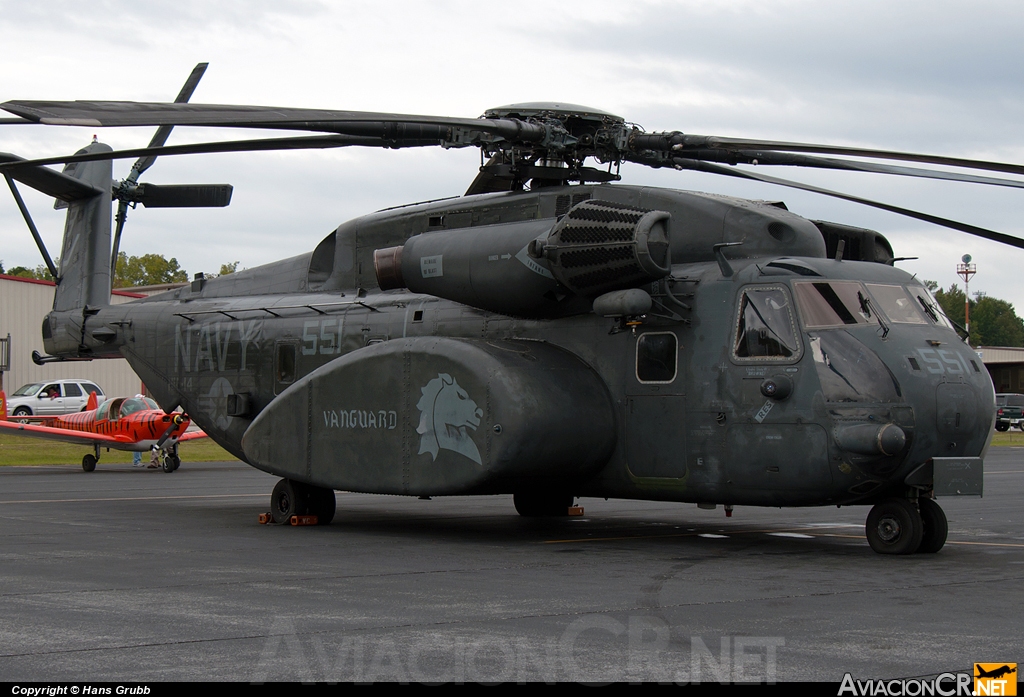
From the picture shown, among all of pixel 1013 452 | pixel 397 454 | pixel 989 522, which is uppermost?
pixel 397 454

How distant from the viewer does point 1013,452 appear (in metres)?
40.0

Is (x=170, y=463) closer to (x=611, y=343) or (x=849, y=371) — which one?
(x=611, y=343)

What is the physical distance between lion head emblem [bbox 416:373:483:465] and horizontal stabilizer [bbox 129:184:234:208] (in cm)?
748

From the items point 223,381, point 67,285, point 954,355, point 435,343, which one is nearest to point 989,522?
point 954,355

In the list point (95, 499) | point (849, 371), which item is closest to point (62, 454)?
point (95, 499)

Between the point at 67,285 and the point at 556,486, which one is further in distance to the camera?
the point at 67,285

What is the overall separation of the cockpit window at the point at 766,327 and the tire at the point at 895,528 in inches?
73.1

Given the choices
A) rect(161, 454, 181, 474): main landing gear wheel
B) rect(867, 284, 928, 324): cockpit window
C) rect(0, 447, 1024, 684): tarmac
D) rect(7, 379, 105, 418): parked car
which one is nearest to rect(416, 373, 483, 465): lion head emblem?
rect(0, 447, 1024, 684): tarmac

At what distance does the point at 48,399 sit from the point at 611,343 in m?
41.2

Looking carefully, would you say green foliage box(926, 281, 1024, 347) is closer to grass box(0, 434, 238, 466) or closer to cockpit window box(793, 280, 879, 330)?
grass box(0, 434, 238, 466)

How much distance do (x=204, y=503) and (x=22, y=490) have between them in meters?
4.72

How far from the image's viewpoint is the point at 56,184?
19.0 meters

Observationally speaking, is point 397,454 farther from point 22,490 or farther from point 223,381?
point 22,490

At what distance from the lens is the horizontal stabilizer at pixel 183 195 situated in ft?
61.8
